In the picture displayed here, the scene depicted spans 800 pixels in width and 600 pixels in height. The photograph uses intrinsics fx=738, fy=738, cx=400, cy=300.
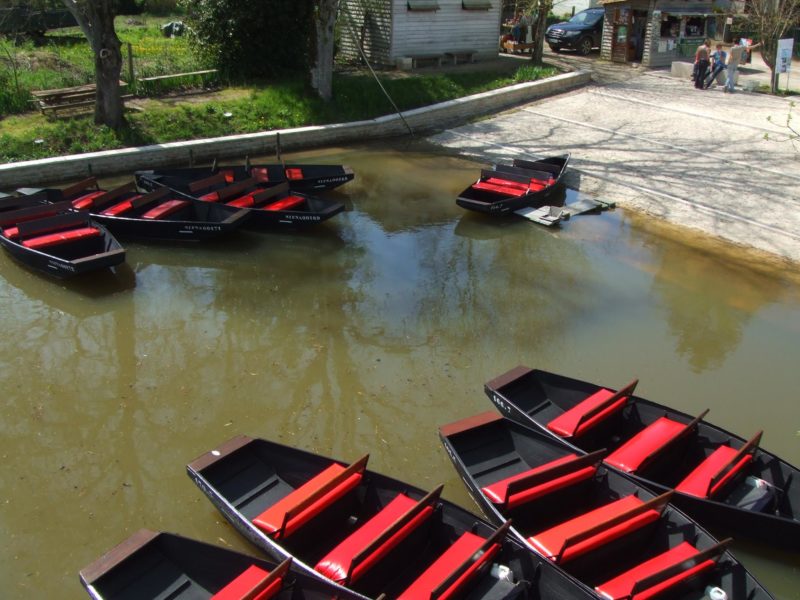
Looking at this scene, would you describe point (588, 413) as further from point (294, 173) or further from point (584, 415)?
point (294, 173)

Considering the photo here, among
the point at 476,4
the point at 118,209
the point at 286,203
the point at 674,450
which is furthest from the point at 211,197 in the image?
the point at 476,4

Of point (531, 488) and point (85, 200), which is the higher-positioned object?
point (85, 200)

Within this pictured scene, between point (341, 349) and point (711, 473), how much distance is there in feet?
17.2

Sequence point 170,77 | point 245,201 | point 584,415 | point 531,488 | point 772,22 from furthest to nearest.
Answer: point 772,22, point 170,77, point 245,201, point 584,415, point 531,488

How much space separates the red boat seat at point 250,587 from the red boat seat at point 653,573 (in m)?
2.73

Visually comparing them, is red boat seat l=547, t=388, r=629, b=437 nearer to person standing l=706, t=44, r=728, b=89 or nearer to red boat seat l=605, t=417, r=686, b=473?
red boat seat l=605, t=417, r=686, b=473

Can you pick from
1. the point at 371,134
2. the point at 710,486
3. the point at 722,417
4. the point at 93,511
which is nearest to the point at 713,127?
the point at 371,134

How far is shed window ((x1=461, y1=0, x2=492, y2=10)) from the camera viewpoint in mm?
26766

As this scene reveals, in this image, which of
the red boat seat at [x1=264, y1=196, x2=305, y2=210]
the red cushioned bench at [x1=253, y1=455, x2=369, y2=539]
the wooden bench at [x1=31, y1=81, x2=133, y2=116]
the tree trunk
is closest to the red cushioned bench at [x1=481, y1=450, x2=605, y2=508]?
the red cushioned bench at [x1=253, y1=455, x2=369, y2=539]

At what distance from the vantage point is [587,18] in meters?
31.9

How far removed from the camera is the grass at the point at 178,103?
59.1 feet

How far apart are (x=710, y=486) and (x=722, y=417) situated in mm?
2486

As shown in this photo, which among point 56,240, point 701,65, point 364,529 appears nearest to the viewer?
point 364,529

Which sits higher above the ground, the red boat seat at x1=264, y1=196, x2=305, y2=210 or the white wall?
the white wall
